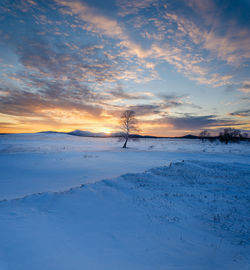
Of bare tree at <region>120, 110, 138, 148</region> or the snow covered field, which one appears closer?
the snow covered field

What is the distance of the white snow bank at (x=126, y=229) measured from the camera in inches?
132

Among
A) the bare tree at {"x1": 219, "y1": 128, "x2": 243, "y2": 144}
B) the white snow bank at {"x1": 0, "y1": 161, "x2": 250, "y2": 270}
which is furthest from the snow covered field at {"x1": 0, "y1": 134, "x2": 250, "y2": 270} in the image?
the bare tree at {"x1": 219, "y1": 128, "x2": 243, "y2": 144}

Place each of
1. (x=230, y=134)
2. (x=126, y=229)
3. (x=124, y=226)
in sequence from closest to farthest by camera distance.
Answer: (x=126, y=229) → (x=124, y=226) → (x=230, y=134)

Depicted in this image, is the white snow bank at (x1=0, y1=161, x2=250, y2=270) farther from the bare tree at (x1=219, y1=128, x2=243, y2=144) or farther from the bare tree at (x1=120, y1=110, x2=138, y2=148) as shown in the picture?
the bare tree at (x1=219, y1=128, x2=243, y2=144)

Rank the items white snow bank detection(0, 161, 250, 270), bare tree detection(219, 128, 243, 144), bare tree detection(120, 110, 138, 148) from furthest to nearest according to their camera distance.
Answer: bare tree detection(219, 128, 243, 144) → bare tree detection(120, 110, 138, 148) → white snow bank detection(0, 161, 250, 270)

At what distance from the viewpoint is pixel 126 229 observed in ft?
15.0

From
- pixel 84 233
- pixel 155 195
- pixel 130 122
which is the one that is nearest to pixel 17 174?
pixel 84 233

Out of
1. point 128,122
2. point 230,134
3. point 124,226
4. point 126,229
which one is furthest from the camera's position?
point 230,134

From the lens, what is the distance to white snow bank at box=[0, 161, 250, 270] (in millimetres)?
3363

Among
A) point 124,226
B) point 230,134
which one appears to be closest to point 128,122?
point 124,226

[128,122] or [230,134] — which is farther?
[230,134]

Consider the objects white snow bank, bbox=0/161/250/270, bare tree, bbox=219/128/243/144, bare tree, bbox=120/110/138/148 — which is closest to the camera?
white snow bank, bbox=0/161/250/270

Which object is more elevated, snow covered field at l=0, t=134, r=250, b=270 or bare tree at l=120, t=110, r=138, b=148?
bare tree at l=120, t=110, r=138, b=148

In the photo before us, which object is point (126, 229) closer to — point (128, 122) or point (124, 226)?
point (124, 226)
